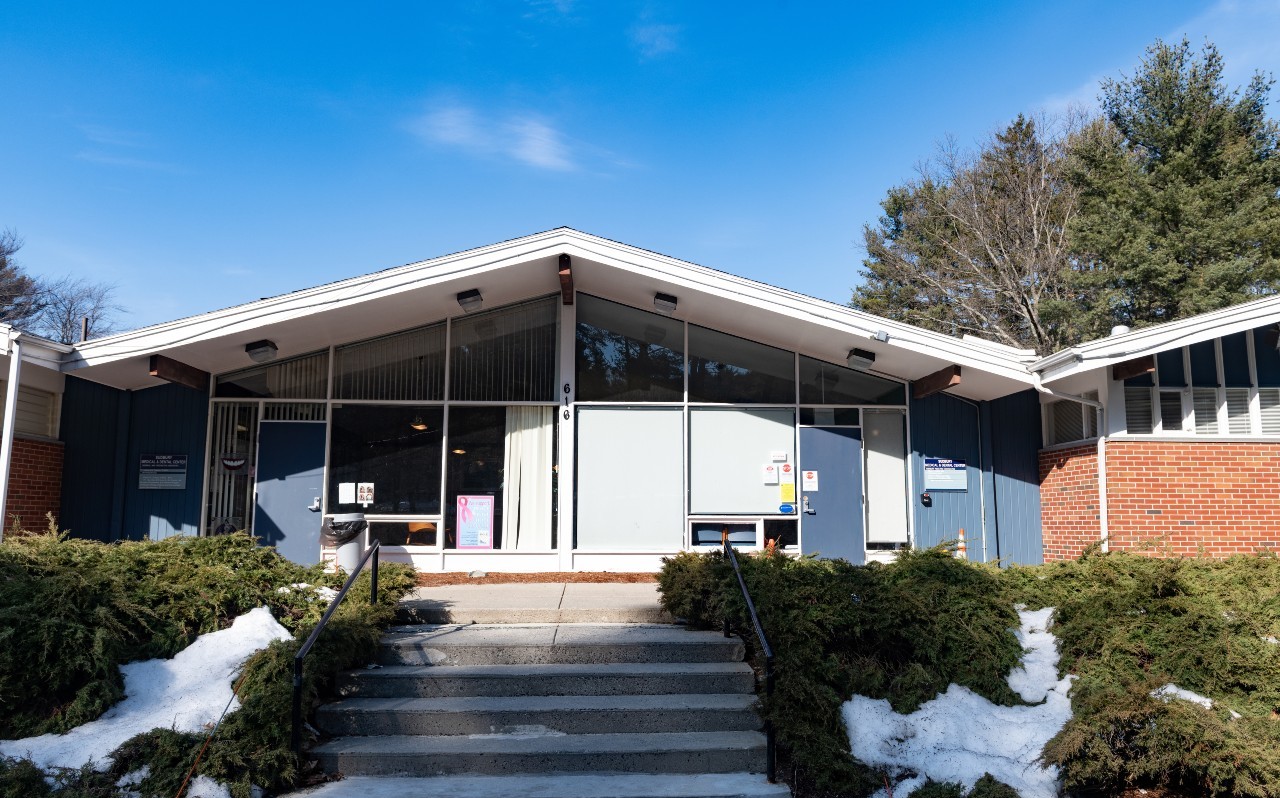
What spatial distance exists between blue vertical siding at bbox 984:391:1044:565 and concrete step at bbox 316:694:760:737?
6911 mm

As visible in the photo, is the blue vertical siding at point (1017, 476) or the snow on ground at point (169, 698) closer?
the snow on ground at point (169, 698)

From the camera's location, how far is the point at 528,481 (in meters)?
11.6

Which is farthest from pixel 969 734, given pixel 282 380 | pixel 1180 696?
pixel 282 380

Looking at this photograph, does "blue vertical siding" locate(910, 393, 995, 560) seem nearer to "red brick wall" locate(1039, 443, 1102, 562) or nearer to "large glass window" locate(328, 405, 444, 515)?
"red brick wall" locate(1039, 443, 1102, 562)

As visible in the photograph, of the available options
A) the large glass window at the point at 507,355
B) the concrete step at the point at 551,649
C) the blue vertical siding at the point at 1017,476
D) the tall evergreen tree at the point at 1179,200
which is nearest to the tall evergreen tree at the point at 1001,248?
the tall evergreen tree at the point at 1179,200

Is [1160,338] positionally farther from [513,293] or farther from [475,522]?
[475,522]

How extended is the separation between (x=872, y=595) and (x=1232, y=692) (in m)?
2.35

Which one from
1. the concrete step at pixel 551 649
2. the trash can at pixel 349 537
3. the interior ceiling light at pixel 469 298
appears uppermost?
the interior ceiling light at pixel 469 298

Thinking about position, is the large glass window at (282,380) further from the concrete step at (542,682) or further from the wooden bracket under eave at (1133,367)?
the wooden bracket under eave at (1133,367)

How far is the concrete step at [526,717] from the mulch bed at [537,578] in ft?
15.5

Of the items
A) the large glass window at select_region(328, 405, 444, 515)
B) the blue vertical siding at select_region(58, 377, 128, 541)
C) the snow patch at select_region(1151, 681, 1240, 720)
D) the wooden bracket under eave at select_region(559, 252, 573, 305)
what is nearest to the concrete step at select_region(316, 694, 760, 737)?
the snow patch at select_region(1151, 681, 1240, 720)

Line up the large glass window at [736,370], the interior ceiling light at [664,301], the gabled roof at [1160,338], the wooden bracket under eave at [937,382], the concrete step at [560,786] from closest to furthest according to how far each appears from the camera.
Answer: the concrete step at [560,786] < the gabled roof at [1160,338] < the wooden bracket under eave at [937,382] < the interior ceiling light at [664,301] < the large glass window at [736,370]

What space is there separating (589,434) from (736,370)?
2.09 meters

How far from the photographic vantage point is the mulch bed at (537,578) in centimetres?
1090
